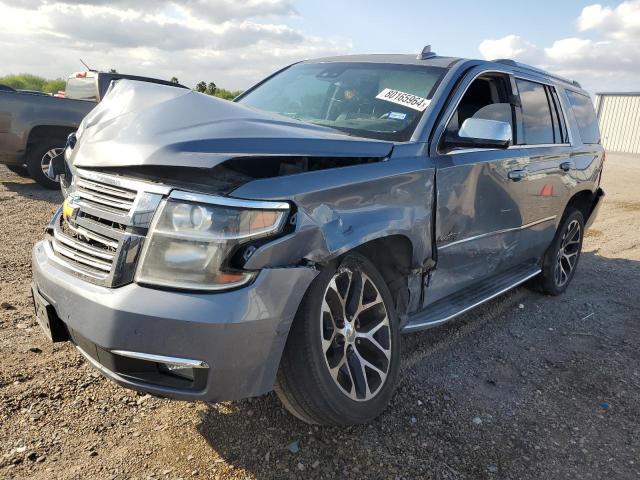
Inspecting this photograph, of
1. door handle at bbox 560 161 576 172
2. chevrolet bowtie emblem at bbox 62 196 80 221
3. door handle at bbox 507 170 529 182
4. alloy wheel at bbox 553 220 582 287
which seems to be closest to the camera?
chevrolet bowtie emblem at bbox 62 196 80 221

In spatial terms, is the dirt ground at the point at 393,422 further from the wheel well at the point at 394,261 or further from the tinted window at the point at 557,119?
the tinted window at the point at 557,119

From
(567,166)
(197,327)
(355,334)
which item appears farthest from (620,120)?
(197,327)

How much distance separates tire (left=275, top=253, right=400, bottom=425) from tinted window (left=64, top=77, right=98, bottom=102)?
25.0 feet

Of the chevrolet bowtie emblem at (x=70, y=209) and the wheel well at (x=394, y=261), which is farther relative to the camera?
the wheel well at (x=394, y=261)

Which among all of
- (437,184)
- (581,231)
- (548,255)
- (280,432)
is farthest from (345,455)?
(581,231)

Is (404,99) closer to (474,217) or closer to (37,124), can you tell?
(474,217)

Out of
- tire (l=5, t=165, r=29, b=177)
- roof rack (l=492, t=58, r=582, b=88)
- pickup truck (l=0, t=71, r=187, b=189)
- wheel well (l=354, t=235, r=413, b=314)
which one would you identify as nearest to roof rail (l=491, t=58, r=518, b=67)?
roof rack (l=492, t=58, r=582, b=88)

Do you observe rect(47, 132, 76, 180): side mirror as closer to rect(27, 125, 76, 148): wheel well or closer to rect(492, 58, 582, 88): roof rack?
rect(492, 58, 582, 88): roof rack

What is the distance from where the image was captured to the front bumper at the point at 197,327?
6.59 ft

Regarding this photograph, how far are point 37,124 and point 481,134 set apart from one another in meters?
7.17

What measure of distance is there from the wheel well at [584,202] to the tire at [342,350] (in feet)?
10.4

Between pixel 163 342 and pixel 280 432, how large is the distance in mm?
958

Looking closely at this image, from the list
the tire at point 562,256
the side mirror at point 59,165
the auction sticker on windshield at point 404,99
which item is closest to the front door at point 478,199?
the auction sticker on windshield at point 404,99

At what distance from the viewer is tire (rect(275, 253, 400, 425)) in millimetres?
2334
